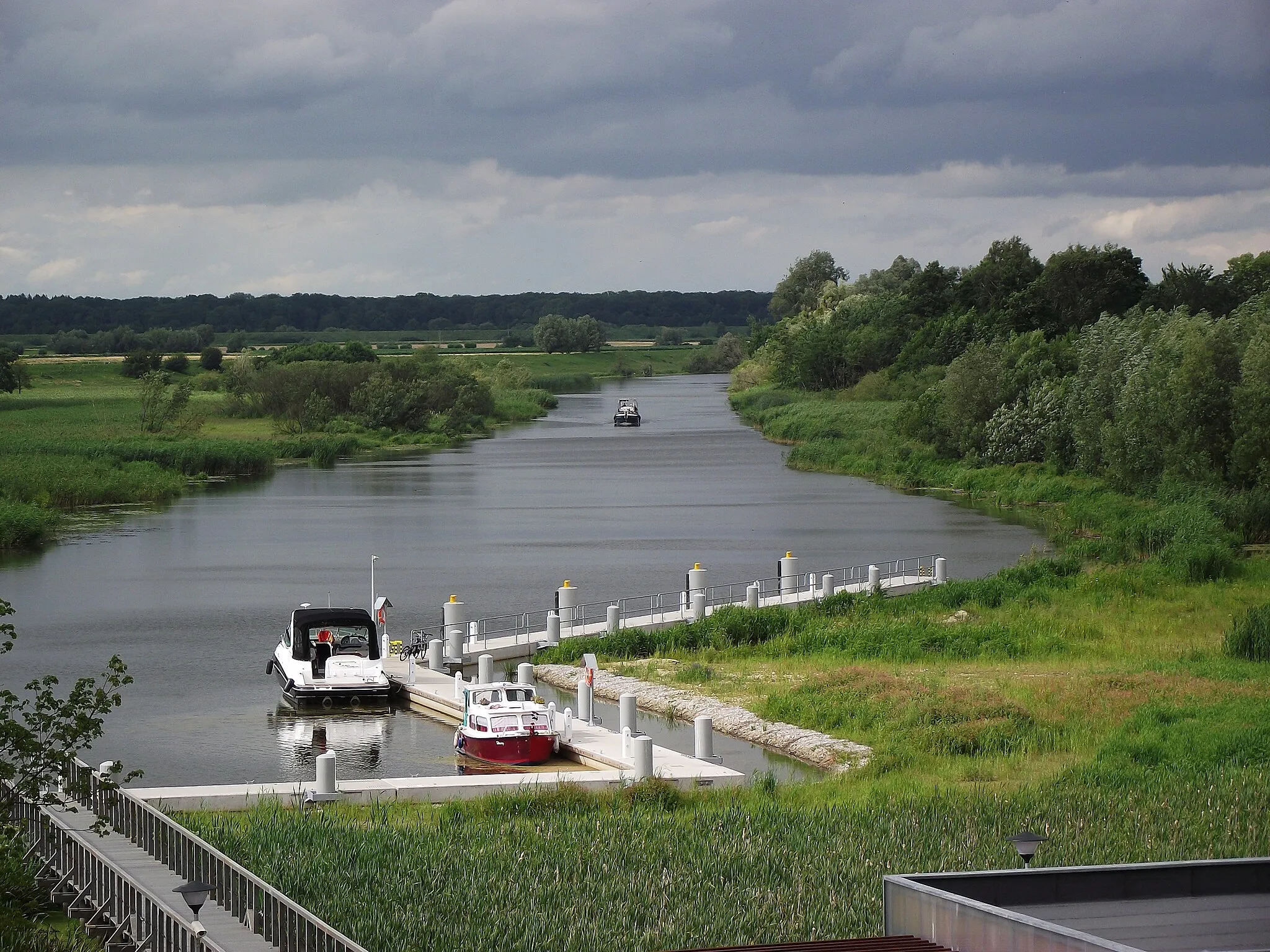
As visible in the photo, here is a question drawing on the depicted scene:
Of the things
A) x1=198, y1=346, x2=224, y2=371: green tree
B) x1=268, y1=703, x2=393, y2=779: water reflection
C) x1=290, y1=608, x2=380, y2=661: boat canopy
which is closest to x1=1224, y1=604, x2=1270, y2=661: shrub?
x1=268, y1=703, x2=393, y2=779: water reflection

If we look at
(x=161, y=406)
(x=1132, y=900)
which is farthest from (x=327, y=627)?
(x=161, y=406)

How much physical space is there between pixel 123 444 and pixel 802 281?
120m

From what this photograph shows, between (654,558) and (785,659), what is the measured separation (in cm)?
1761

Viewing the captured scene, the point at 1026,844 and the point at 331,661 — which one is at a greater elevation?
the point at 1026,844

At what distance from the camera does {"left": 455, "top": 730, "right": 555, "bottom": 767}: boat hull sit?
79.3ft

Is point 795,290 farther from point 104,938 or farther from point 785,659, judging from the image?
point 104,938

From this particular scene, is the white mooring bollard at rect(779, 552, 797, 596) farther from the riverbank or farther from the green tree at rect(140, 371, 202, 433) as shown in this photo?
the green tree at rect(140, 371, 202, 433)

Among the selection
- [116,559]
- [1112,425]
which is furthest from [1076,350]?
[116,559]

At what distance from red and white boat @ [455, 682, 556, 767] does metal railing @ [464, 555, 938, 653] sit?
9289 millimetres

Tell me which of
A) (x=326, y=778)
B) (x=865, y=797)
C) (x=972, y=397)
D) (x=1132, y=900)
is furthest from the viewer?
(x=972, y=397)

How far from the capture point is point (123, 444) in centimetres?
8175

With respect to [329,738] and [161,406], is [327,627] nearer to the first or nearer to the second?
[329,738]

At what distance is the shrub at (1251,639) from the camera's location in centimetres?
2978

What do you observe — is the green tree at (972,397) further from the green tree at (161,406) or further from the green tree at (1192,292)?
the green tree at (161,406)
